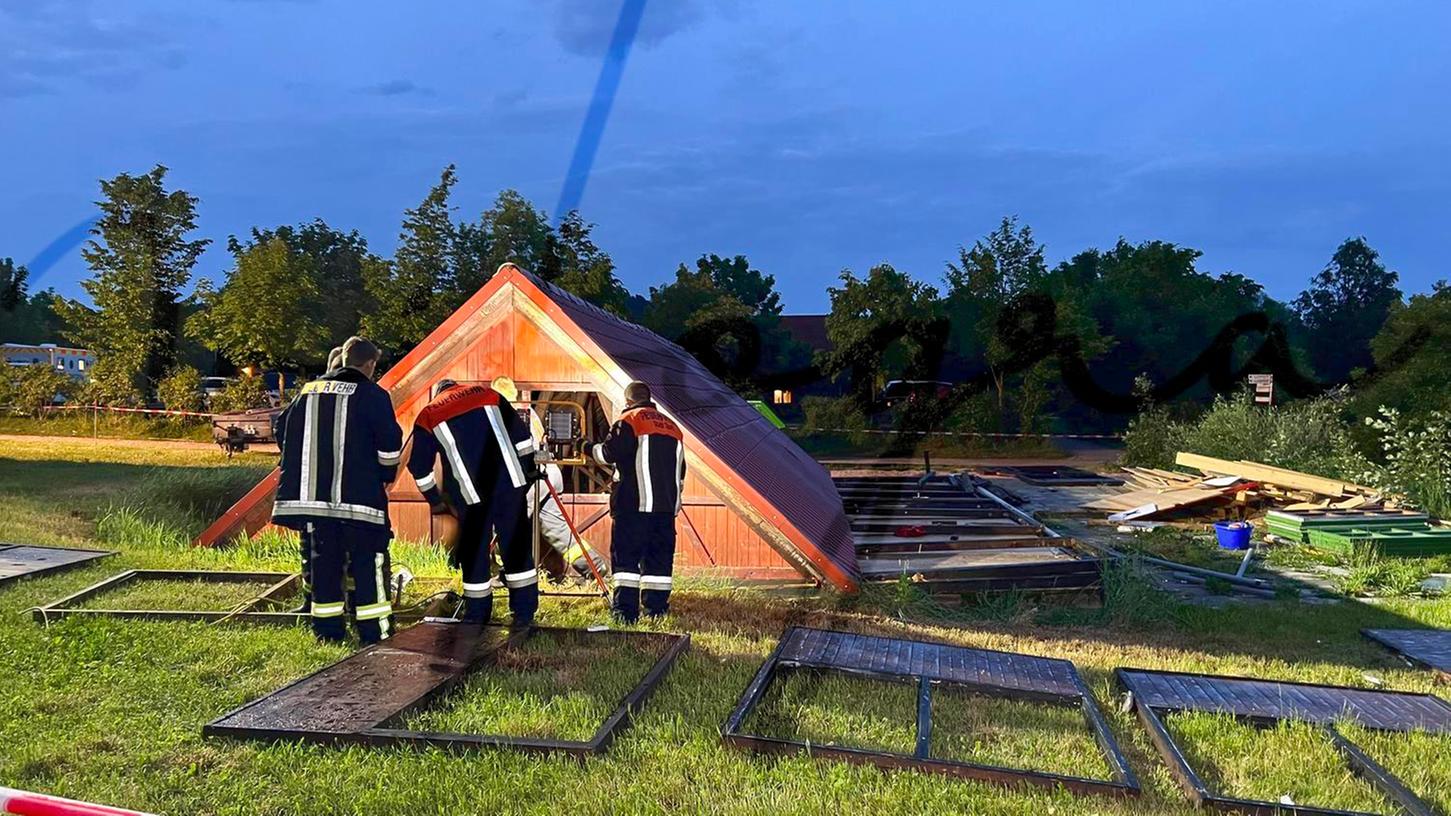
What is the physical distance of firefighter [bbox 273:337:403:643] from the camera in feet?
18.0

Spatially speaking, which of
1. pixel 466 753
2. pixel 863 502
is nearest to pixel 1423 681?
pixel 466 753

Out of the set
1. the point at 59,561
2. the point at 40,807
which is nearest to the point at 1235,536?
the point at 40,807

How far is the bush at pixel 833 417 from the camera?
27.4m

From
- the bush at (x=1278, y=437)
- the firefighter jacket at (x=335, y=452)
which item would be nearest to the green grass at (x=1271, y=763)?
the firefighter jacket at (x=335, y=452)

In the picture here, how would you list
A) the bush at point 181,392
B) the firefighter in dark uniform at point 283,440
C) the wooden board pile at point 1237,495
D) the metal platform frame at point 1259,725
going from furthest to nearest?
the bush at point 181,392 → the wooden board pile at point 1237,495 → the firefighter in dark uniform at point 283,440 → the metal platform frame at point 1259,725

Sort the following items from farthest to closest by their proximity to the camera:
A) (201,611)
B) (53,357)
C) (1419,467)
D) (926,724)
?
(53,357), (1419,467), (201,611), (926,724)

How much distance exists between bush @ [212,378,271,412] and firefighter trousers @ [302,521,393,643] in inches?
915

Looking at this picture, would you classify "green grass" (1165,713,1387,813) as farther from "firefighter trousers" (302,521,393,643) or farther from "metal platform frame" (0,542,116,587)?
"metal platform frame" (0,542,116,587)

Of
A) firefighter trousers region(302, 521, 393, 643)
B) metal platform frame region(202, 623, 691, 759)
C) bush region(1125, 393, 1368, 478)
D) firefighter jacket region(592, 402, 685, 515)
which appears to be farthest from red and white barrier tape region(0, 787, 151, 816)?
bush region(1125, 393, 1368, 478)

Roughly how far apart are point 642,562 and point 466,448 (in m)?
1.52

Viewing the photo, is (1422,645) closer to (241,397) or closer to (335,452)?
(335,452)

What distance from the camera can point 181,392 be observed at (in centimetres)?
2723

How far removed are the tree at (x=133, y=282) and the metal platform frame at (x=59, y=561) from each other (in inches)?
901

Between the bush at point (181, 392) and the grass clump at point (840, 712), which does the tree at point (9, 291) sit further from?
the grass clump at point (840, 712)
